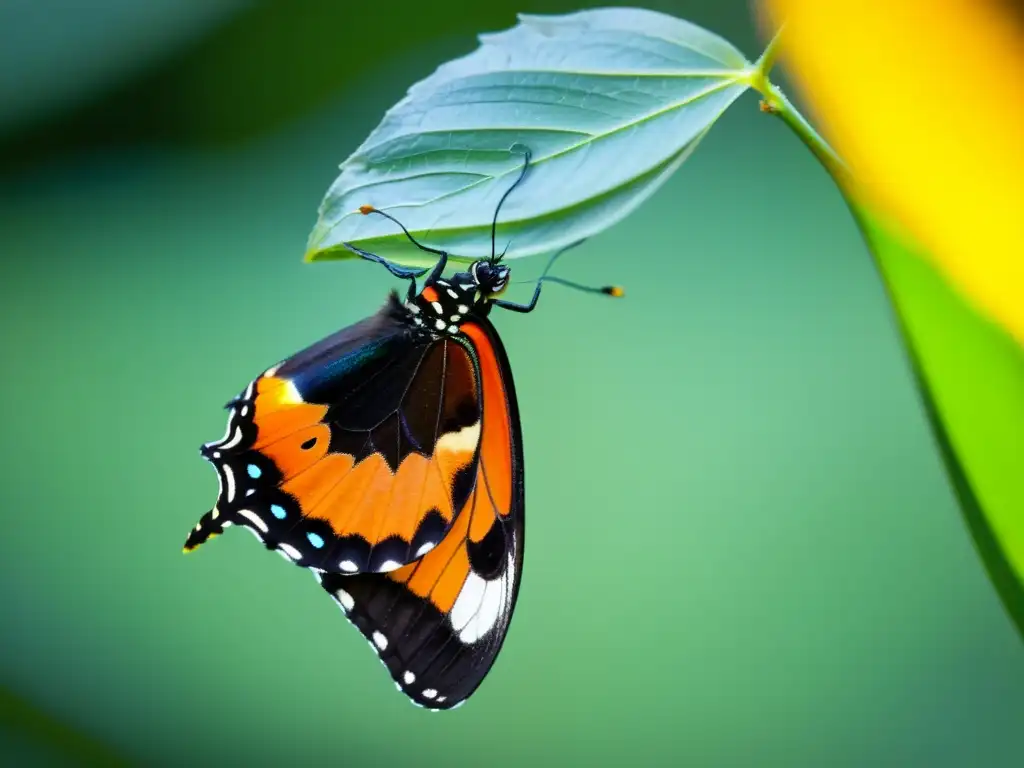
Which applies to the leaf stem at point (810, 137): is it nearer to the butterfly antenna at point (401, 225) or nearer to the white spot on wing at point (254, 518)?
the butterfly antenna at point (401, 225)

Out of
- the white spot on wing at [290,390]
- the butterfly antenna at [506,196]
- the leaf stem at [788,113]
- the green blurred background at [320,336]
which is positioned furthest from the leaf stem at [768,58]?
the green blurred background at [320,336]

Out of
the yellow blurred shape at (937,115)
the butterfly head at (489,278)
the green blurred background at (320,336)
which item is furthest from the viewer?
the green blurred background at (320,336)

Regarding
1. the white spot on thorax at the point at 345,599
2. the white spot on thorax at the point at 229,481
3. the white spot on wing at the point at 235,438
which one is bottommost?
the white spot on thorax at the point at 345,599

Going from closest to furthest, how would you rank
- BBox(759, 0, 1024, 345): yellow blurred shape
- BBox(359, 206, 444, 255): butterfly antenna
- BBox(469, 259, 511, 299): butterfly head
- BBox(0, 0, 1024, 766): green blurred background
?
1. BBox(759, 0, 1024, 345): yellow blurred shape
2. BBox(359, 206, 444, 255): butterfly antenna
3. BBox(469, 259, 511, 299): butterfly head
4. BBox(0, 0, 1024, 766): green blurred background

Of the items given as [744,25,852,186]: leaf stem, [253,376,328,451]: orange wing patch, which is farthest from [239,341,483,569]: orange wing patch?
[744,25,852,186]: leaf stem

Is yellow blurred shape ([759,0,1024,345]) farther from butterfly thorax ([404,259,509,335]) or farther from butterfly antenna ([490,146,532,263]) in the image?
butterfly thorax ([404,259,509,335])

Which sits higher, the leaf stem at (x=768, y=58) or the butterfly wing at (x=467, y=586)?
the leaf stem at (x=768, y=58)

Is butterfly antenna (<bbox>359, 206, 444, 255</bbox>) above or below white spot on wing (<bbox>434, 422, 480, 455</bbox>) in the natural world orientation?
above

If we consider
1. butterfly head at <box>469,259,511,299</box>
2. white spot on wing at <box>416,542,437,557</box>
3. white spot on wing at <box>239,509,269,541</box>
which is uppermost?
butterfly head at <box>469,259,511,299</box>
